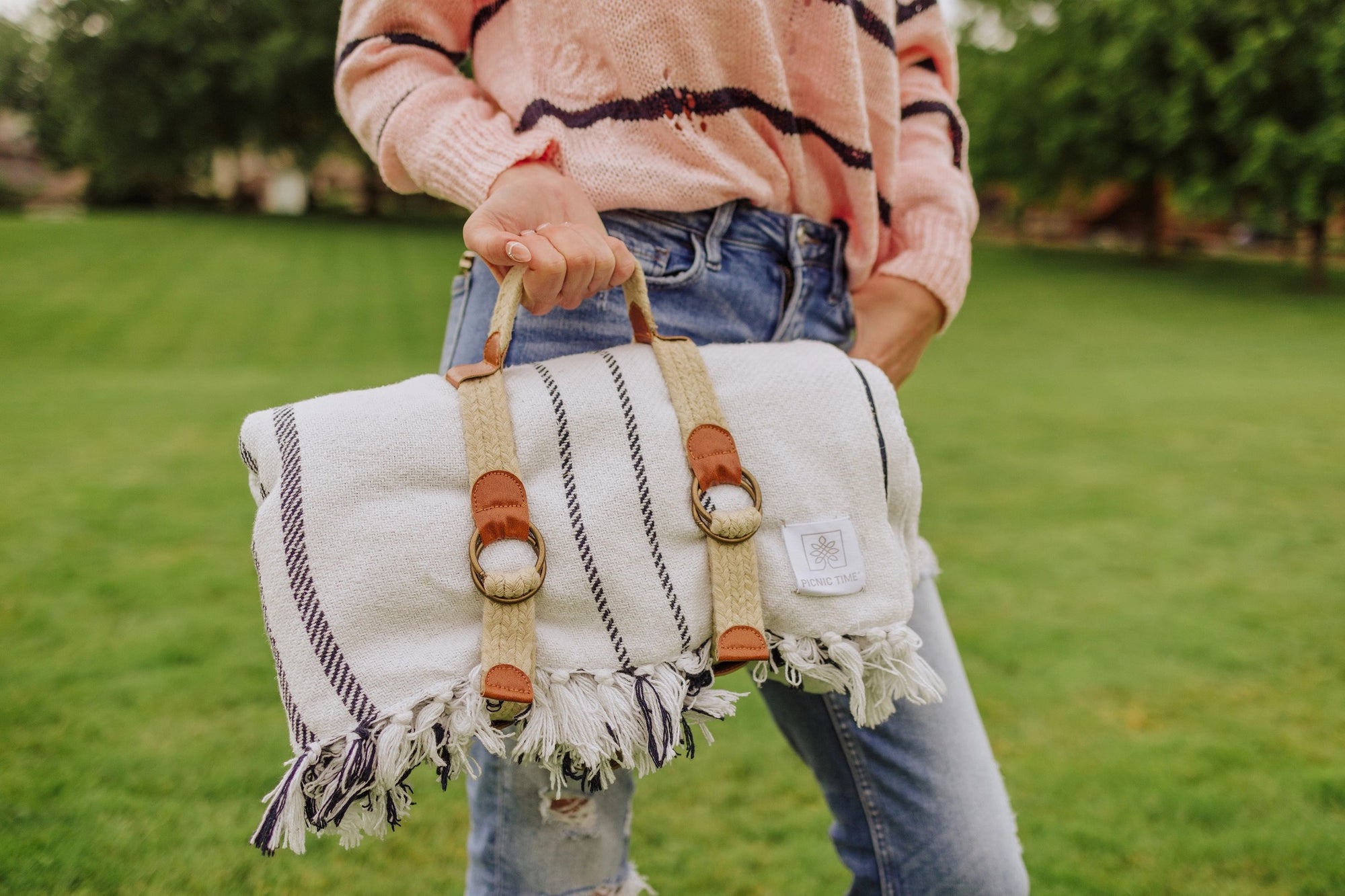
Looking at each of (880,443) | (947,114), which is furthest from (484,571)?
(947,114)

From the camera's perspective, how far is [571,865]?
4.40 ft

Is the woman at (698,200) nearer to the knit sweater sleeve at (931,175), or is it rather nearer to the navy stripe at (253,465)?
the knit sweater sleeve at (931,175)

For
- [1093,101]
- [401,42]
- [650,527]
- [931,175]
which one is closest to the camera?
[650,527]

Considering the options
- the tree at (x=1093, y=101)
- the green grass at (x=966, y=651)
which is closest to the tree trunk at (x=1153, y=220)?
the tree at (x=1093, y=101)

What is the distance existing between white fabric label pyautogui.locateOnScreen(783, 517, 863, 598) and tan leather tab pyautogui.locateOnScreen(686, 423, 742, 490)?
93 millimetres

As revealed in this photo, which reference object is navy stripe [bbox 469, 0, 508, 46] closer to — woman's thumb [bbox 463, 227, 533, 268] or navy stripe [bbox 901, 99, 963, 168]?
woman's thumb [bbox 463, 227, 533, 268]

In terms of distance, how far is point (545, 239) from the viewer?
1045 mm

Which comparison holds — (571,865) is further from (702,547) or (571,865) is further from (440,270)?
(440,270)

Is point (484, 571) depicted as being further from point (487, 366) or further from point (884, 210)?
point (884, 210)

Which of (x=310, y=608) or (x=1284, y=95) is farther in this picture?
(x=1284, y=95)

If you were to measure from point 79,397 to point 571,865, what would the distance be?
28.2 feet

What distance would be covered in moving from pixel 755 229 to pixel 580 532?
517 mm

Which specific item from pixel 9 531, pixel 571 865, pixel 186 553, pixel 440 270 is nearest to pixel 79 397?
pixel 9 531

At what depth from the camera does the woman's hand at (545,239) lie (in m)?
1.03
